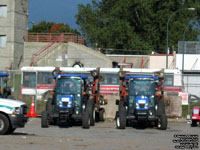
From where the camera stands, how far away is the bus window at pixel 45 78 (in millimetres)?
41781

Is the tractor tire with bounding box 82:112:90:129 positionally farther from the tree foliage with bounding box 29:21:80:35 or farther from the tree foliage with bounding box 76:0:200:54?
the tree foliage with bounding box 29:21:80:35

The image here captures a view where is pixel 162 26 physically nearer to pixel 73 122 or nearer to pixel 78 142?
pixel 73 122

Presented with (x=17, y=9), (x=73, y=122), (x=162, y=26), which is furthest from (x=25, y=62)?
(x=73, y=122)

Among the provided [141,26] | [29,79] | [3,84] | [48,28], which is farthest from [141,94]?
[48,28]

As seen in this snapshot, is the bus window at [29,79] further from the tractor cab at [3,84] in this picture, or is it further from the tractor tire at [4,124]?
the tractor tire at [4,124]

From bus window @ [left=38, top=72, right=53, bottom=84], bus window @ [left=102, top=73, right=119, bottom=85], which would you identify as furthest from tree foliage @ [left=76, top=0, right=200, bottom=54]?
bus window @ [left=38, top=72, right=53, bottom=84]

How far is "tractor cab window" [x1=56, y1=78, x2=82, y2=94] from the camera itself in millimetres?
22875

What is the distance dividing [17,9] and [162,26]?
22.1 meters

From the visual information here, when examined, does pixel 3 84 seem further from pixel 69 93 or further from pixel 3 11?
pixel 3 11

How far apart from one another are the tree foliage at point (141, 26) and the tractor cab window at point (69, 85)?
48809 mm

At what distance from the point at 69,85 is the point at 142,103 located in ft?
10.8

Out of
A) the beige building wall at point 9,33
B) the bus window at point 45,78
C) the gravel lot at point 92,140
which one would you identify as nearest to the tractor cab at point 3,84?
the gravel lot at point 92,140

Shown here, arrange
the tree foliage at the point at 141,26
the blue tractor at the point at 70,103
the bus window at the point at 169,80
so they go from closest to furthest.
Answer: the blue tractor at the point at 70,103, the bus window at the point at 169,80, the tree foliage at the point at 141,26

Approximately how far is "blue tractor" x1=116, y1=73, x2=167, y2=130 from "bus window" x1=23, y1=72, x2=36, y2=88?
19270 mm
